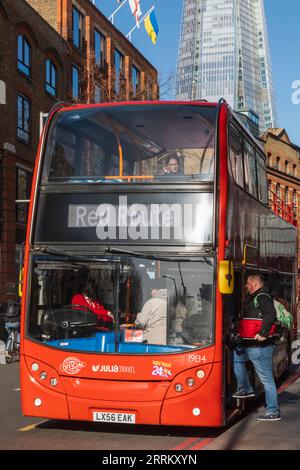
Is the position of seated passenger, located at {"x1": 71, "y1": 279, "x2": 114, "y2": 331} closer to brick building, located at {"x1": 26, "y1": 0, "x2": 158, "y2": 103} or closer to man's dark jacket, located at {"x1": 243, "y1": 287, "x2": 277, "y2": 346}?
man's dark jacket, located at {"x1": 243, "y1": 287, "x2": 277, "y2": 346}

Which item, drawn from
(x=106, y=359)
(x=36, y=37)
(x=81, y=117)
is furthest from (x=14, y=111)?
(x=106, y=359)

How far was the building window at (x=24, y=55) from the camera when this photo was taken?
102 feet

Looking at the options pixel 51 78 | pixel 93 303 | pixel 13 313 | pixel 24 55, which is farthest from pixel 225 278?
pixel 51 78

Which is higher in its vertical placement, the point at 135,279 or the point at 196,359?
the point at 135,279

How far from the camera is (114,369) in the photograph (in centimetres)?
818

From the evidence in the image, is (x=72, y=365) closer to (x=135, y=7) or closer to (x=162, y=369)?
(x=162, y=369)

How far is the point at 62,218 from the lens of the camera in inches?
339

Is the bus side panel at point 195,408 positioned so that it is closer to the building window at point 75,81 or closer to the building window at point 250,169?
the building window at point 250,169

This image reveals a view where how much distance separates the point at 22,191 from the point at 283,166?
38.9m

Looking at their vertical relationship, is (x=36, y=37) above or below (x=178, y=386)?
above

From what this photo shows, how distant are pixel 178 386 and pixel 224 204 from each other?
216 centimetres

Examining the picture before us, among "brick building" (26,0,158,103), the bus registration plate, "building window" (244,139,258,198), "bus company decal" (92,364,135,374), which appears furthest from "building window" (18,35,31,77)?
the bus registration plate
